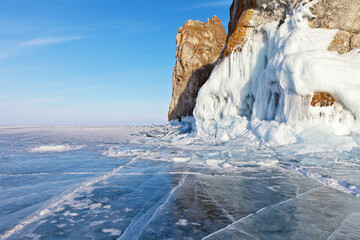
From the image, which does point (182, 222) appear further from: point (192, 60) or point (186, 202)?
point (192, 60)

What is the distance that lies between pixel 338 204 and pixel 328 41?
29.6 feet

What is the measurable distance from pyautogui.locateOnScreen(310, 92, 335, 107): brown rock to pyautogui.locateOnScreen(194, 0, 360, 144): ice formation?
13cm

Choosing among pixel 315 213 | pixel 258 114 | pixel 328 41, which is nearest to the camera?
pixel 315 213

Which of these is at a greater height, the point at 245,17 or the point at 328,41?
the point at 245,17

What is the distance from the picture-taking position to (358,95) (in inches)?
315

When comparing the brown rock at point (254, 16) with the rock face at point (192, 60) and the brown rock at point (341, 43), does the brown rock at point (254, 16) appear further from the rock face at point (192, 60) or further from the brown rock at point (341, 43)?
the rock face at point (192, 60)

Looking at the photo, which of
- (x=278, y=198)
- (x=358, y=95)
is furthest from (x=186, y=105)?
(x=278, y=198)

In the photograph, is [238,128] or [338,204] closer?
[338,204]

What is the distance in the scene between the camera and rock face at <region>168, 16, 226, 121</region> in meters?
35.8

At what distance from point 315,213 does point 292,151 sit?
5552 millimetres

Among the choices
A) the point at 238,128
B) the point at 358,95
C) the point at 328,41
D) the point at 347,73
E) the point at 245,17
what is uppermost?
the point at 245,17

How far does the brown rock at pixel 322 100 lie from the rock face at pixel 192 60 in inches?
1016

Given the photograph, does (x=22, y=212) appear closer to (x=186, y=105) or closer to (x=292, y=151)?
(x=292, y=151)

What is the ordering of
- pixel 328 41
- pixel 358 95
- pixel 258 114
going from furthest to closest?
1. pixel 258 114
2. pixel 328 41
3. pixel 358 95
